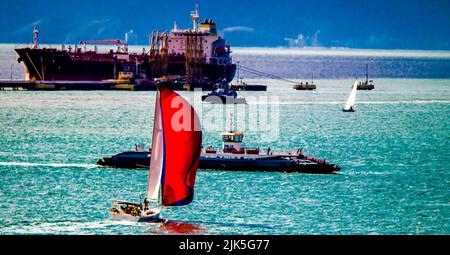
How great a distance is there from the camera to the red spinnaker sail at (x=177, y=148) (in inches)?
1638

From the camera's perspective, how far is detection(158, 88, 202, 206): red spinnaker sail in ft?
136

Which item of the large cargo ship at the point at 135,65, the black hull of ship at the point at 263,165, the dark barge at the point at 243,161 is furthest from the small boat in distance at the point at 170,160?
the large cargo ship at the point at 135,65

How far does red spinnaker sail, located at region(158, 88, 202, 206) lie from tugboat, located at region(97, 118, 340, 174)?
563 inches

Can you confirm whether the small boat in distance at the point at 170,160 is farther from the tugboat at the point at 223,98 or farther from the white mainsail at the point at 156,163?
the tugboat at the point at 223,98

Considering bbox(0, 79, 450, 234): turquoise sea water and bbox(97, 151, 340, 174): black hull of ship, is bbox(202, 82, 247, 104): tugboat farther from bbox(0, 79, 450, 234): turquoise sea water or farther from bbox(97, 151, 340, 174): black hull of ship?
bbox(97, 151, 340, 174): black hull of ship

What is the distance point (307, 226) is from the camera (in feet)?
140

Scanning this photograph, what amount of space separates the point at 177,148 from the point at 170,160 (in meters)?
0.46

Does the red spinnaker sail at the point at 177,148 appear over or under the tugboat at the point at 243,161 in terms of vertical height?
over

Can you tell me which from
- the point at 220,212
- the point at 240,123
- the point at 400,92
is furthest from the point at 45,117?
the point at 400,92

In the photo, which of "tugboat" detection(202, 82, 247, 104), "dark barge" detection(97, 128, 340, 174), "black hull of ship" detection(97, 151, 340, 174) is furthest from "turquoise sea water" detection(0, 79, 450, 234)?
"tugboat" detection(202, 82, 247, 104)

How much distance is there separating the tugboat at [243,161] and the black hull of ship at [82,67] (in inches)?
3342
